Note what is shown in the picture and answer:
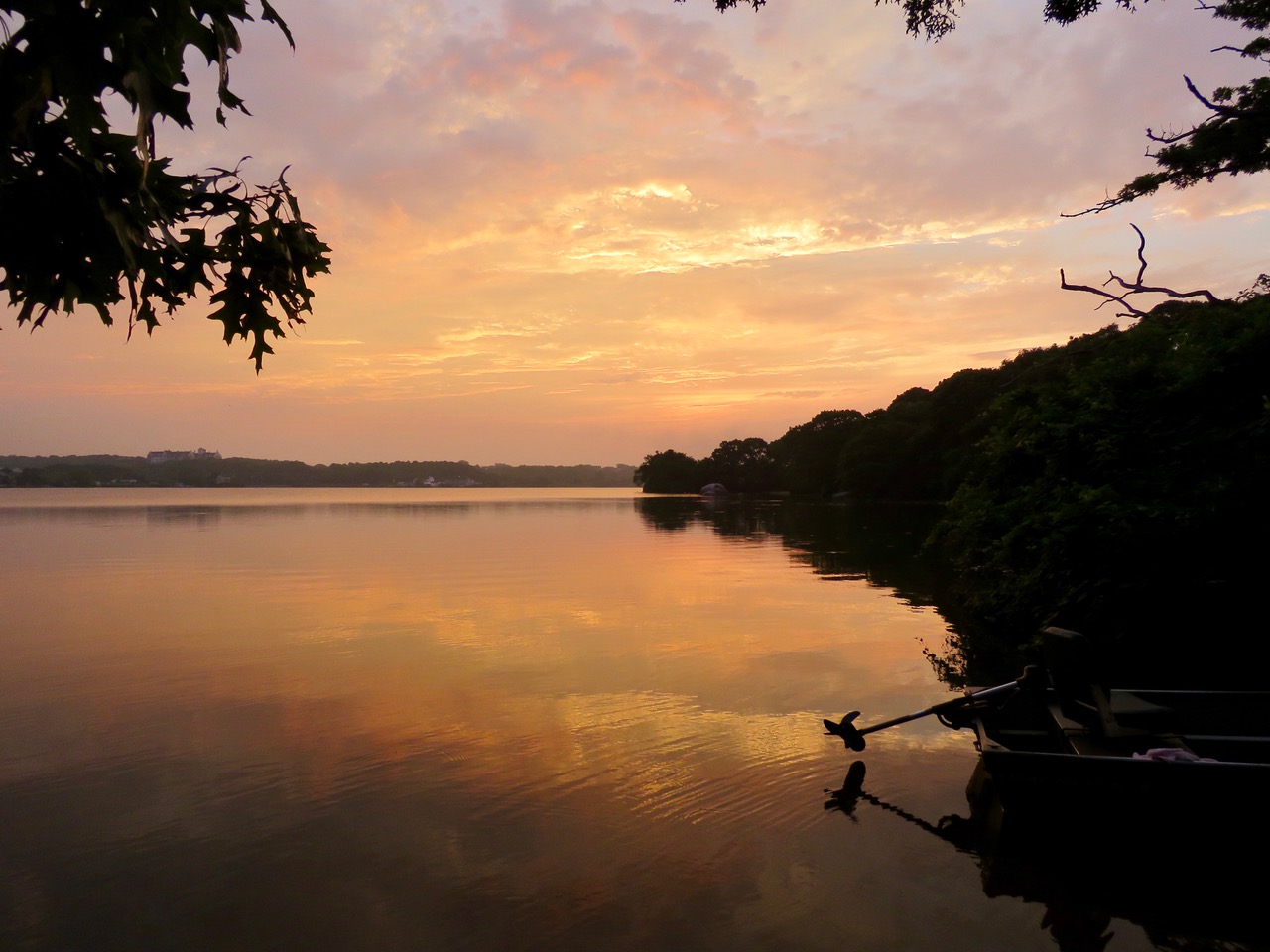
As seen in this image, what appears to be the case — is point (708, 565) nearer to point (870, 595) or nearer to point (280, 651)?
point (870, 595)

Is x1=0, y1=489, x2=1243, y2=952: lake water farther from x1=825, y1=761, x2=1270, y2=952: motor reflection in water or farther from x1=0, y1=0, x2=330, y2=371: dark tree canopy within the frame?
x1=0, y1=0, x2=330, y2=371: dark tree canopy

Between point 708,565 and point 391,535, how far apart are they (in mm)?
21669

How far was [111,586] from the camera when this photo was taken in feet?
81.0

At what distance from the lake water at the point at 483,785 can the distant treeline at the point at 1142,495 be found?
2.71 meters

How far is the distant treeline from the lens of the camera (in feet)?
42.5

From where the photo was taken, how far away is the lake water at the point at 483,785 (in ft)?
21.1

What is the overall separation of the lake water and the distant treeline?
271cm

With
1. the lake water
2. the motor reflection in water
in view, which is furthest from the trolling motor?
the motor reflection in water

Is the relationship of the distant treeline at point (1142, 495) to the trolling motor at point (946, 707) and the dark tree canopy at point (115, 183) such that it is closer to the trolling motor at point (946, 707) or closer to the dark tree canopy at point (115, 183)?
the trolling motor at point (946, 707)

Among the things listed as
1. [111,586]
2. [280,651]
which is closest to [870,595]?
[280,651]

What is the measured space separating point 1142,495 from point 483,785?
11461mm

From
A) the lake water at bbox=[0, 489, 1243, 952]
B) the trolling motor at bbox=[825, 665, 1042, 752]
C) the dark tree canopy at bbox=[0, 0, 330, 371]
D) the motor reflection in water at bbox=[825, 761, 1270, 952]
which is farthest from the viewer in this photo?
the trolling motor at bbox=[825, 665, 1042, 752]

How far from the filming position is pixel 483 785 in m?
9.03

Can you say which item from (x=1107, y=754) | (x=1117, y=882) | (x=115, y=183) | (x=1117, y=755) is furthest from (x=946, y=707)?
(x=115, y=183)
